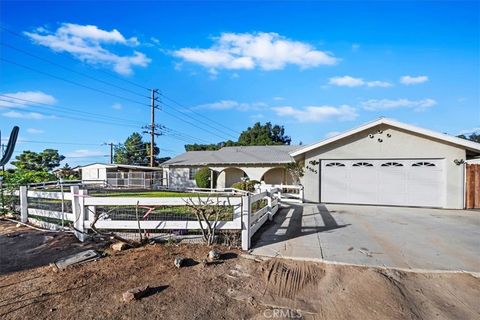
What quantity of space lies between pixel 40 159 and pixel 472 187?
46.5 m

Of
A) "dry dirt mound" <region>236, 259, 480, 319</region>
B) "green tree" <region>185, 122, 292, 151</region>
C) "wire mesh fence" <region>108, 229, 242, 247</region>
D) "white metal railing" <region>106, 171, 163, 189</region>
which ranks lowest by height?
"white metal railing" <region>106, 171, 163, 189</region>

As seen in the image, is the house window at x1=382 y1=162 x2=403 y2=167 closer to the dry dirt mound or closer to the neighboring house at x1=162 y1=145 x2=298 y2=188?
the neighboring house at x1=162 y1=145 x2=298 y2=188

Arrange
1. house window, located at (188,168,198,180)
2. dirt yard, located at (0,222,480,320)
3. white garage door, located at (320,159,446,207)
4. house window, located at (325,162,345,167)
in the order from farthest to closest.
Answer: house window, located at (188,168,198,180) → house window, located at (325,162,345,167) → white garage door, located at (320,159,446,207) → dirt yard, located at (0,222,480,320)

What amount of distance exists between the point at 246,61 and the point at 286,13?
462 cm

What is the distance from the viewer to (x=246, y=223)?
18.2 ft

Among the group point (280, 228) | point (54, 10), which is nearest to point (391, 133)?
point (280, 228)

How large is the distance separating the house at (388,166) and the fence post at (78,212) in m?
10.5

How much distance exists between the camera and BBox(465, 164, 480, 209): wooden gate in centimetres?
1211

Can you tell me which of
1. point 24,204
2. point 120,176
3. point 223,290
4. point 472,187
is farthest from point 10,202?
point 120,176

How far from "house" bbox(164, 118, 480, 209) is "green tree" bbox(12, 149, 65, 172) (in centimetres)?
3128

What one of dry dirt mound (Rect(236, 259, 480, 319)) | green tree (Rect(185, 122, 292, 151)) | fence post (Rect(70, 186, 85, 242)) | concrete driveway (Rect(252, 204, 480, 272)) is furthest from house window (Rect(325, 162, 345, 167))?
green tree (Rect(185, 122, 292, 151))

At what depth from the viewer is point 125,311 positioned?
3287 mm

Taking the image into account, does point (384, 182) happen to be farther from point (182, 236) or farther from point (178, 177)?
point (178, 177)

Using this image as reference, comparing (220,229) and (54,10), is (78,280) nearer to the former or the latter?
(220,229)
